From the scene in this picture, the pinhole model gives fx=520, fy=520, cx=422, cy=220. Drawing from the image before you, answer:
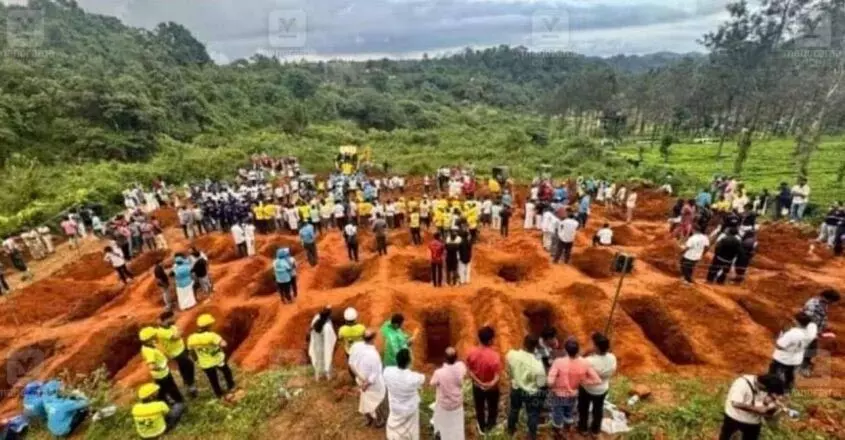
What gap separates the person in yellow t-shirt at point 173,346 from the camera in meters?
8.08

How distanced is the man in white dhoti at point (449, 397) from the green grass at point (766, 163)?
71.3 feet

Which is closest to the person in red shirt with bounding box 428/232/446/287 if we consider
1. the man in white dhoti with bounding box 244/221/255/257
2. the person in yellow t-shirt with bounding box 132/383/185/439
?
the man in white dhoti with bounding box 244/221/255/257

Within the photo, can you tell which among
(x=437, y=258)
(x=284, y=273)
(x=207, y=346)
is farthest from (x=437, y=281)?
(x=207, y=346)

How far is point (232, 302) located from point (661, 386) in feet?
34.0

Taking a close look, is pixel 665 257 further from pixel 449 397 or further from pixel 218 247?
pixel 218 247

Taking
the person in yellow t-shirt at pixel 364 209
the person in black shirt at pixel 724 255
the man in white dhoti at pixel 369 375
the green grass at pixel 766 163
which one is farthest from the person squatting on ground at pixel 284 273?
the green grass at pixel 766 163

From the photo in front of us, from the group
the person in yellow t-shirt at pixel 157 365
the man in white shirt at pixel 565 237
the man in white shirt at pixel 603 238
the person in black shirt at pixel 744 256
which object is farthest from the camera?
the man in white shirt at pixel 603 238

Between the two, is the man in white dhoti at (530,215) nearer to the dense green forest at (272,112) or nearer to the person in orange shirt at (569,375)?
the person in orange shirt at (569,375)

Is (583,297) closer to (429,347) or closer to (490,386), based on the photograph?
(429,347)

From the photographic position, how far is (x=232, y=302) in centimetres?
1372

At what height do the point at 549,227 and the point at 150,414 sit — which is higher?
the point at 549,227

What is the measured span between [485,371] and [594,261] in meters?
9.62

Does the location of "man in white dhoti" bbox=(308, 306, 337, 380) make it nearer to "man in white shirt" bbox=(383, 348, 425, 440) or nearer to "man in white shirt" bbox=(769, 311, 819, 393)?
"man in white shirt" bbox=(383, 348, 425, 440)

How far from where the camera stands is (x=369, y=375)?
708 cm
